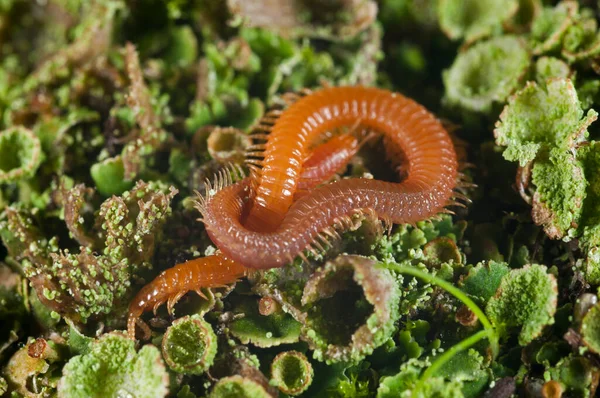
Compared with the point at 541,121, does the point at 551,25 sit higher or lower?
higher

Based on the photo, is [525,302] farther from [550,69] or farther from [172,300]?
[172,300]

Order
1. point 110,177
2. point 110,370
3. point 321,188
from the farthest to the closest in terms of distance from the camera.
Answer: point 110,177, point 321,188, point 110,370

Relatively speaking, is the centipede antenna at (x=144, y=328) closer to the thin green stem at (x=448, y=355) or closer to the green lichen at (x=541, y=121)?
the thin green stem at (x=448, y=355)

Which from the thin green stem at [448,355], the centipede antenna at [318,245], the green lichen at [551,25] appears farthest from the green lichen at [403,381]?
the green lichen at [551,25]

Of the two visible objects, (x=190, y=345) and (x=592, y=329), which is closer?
(x=592, y=329)

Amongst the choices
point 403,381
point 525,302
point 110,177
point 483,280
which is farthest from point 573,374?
point 110,177

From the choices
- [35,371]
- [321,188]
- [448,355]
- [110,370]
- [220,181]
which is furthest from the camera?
[220,181]

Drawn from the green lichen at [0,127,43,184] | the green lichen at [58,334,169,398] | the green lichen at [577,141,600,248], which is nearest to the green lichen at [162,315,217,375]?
Answer: the green lichen at [58,334,169,398]
